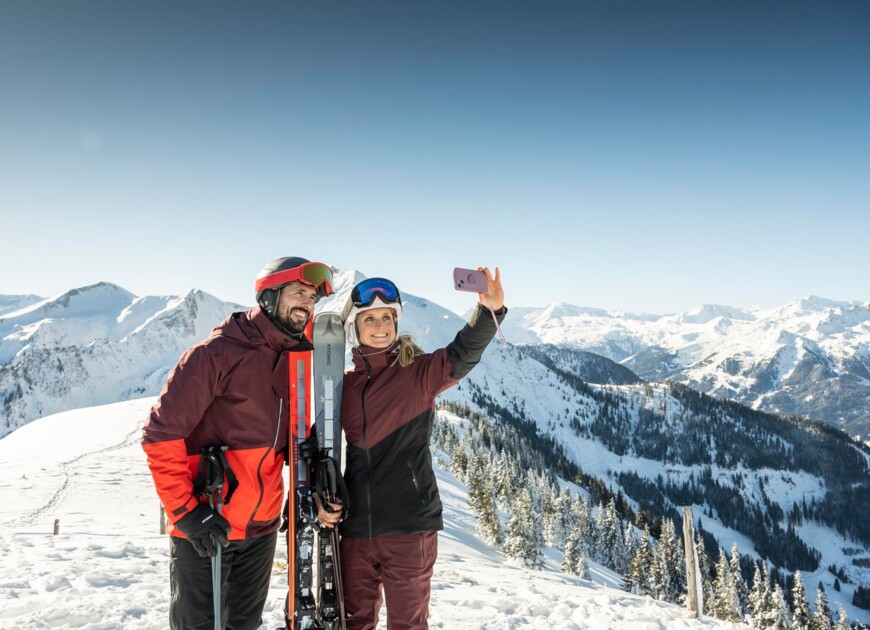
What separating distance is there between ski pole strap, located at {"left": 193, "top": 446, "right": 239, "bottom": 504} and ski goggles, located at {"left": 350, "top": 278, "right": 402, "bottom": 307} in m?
1.75

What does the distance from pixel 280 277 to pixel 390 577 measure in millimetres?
2819

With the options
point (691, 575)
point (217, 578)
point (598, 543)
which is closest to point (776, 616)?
point (598, 543)

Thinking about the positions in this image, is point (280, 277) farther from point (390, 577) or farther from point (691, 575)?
point (691, 575)

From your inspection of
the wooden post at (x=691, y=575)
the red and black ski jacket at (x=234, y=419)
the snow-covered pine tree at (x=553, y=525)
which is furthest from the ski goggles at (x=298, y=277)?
the snow-covered pine tree at (x=553, y=525)

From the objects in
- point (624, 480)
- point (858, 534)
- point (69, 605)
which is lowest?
point (858, 534)

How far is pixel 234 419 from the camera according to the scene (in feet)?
14.0

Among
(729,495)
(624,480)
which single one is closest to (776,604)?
(624,480)

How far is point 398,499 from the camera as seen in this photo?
4363 mm

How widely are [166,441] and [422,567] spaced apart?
2.36 m

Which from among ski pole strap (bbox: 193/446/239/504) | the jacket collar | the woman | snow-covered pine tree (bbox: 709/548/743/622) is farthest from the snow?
snow-covered pine tree (bbox: 709/548/743/622)

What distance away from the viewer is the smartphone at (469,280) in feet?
15.1

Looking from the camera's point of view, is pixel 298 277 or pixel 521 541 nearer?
pixel 298 277

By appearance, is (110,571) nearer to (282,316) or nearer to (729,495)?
(282,316)

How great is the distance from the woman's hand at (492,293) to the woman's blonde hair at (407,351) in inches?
30.6
